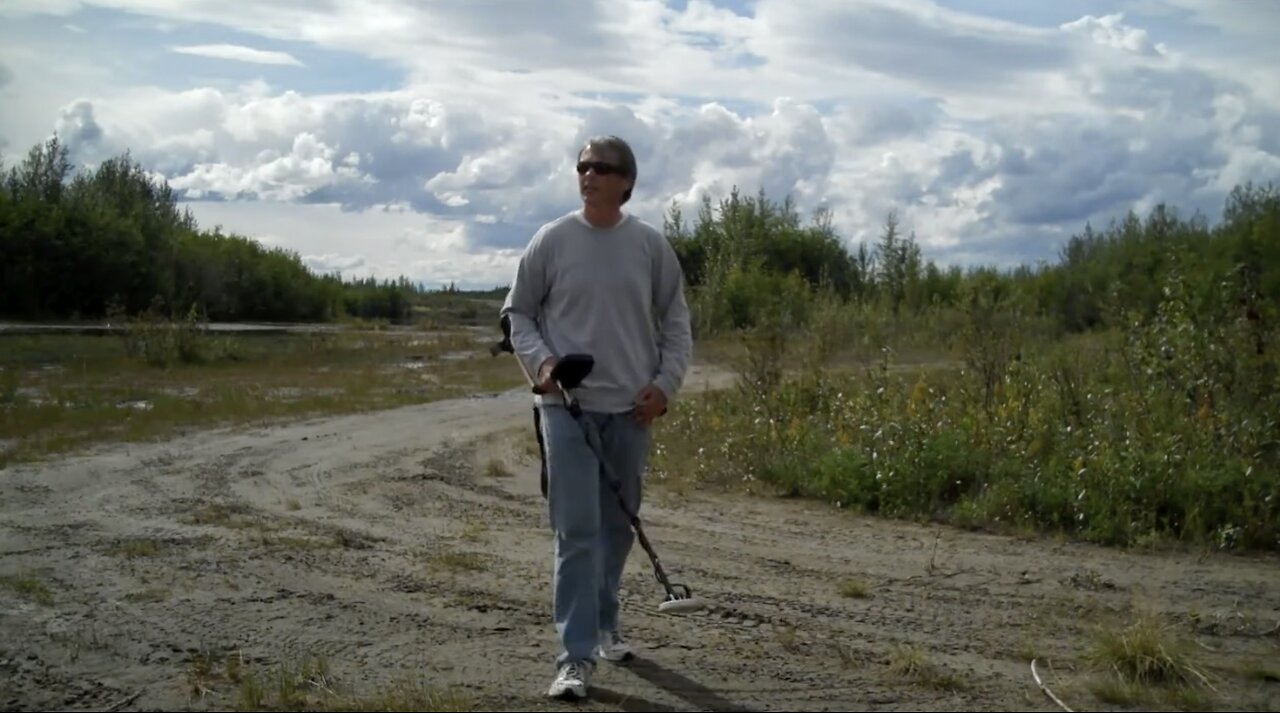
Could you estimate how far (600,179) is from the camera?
210 inches

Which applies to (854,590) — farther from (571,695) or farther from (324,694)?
(324,694)

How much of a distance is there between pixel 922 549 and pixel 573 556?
402 cm

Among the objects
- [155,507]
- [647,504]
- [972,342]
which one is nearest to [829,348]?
[972,342]

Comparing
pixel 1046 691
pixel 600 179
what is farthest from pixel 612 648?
pixel 600 179

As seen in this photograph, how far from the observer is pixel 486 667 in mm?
5734

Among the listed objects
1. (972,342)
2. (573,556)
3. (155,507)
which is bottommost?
(155,507)

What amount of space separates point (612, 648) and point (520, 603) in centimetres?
129

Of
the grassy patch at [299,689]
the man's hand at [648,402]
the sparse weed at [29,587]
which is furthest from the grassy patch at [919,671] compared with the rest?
the sparse weed at [29,587]

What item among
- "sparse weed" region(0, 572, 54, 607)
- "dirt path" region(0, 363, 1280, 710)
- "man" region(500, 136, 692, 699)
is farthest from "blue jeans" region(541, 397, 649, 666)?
"sparse weed" region(0, 572, 54, 607)

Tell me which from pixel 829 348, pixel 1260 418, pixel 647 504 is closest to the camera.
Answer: pixel 1260 418

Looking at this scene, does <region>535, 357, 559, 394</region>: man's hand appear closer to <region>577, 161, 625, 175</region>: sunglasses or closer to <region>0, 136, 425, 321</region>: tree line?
<region>577, 161, 625, 175</region>: sunglasses

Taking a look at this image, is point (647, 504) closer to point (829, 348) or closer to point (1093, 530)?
point (1093, 530)

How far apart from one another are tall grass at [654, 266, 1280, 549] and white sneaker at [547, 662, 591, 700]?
16.6ft

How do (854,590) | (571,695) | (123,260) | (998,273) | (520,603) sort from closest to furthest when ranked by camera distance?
1. (571,695)
2. (520,603)
3. (854,590)
4. (998,273)
5. (123,260)
